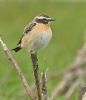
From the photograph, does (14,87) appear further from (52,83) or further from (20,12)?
(20,12)

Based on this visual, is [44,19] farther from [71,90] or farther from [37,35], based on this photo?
[71,90]

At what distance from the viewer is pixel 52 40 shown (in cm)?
1555

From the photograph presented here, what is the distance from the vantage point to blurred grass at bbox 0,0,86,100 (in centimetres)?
1051

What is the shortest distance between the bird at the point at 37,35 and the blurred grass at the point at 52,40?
2587mm

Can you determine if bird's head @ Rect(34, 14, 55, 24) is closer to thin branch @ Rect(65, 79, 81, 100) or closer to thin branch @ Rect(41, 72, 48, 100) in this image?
thin branch @ Rect(41, 72, 48, 100)

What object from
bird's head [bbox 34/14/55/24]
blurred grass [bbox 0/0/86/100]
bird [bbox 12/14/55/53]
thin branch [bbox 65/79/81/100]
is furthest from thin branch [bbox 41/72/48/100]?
thin branch [bbox 65/79/81/100]

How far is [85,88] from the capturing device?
22.5ft

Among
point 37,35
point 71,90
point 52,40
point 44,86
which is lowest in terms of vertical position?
point 52,40

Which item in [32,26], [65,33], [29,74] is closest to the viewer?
[32,26]

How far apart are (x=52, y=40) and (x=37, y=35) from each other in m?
9.12

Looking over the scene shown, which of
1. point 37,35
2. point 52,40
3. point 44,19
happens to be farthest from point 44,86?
point 52,40

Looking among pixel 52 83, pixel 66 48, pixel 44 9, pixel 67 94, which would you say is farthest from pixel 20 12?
pixel 67 94

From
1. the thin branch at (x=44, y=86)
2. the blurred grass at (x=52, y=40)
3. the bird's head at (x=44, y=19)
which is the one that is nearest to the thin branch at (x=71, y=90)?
the blurred grass at (x=52, y=40)

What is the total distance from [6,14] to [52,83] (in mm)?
7057
